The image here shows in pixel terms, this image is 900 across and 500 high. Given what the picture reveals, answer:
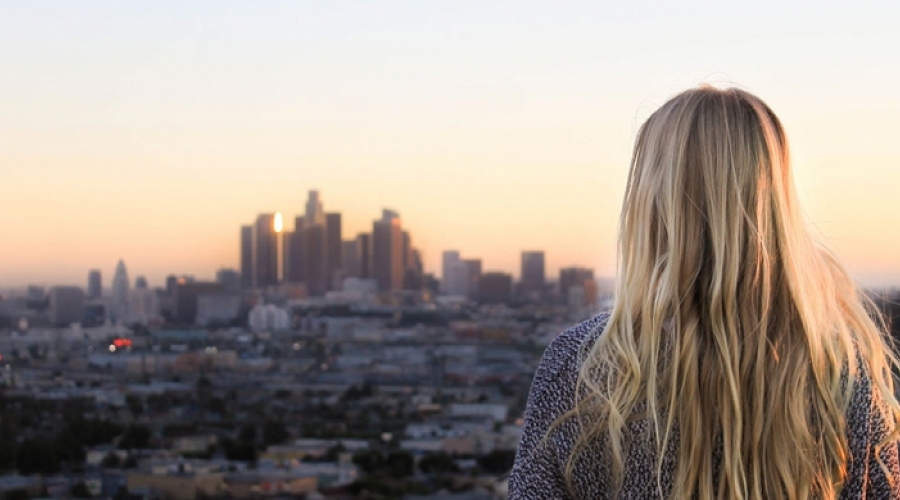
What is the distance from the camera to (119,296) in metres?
15.2

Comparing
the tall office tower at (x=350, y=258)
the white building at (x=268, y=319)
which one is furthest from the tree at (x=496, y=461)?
the tall office tower at (x=350, y=258)

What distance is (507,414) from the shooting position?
13.1 metres

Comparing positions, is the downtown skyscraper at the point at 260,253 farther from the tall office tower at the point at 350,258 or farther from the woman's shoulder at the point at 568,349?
the woman's shoulder at the point at 568,349

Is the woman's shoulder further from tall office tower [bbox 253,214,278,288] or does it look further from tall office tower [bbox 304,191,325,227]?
tall office tower [bbox 304,191,325,227]

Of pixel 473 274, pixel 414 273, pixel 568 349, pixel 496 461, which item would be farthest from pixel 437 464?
pixel 568 349

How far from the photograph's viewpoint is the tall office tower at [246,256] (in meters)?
16.2

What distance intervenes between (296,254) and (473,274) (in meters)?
2.76

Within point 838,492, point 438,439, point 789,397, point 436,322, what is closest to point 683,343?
point 789,397

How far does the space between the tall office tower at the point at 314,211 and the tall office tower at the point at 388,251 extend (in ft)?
2.80

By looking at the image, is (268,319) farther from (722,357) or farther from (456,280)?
(722,357)

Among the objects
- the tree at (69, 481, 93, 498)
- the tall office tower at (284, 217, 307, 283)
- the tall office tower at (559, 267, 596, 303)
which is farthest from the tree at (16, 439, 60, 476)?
the tall office tower at (559, 267, 596, 303)

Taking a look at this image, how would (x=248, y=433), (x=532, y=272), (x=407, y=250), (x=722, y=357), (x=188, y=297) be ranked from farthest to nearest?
1. (x=407, y=250)
2. (x=188, y=297)
3. (x=532, y=272)
4. (x=248, y=433)
5. (x=722, y=357)

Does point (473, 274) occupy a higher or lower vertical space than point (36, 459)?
higher

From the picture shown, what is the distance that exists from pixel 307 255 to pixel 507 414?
4.84m
